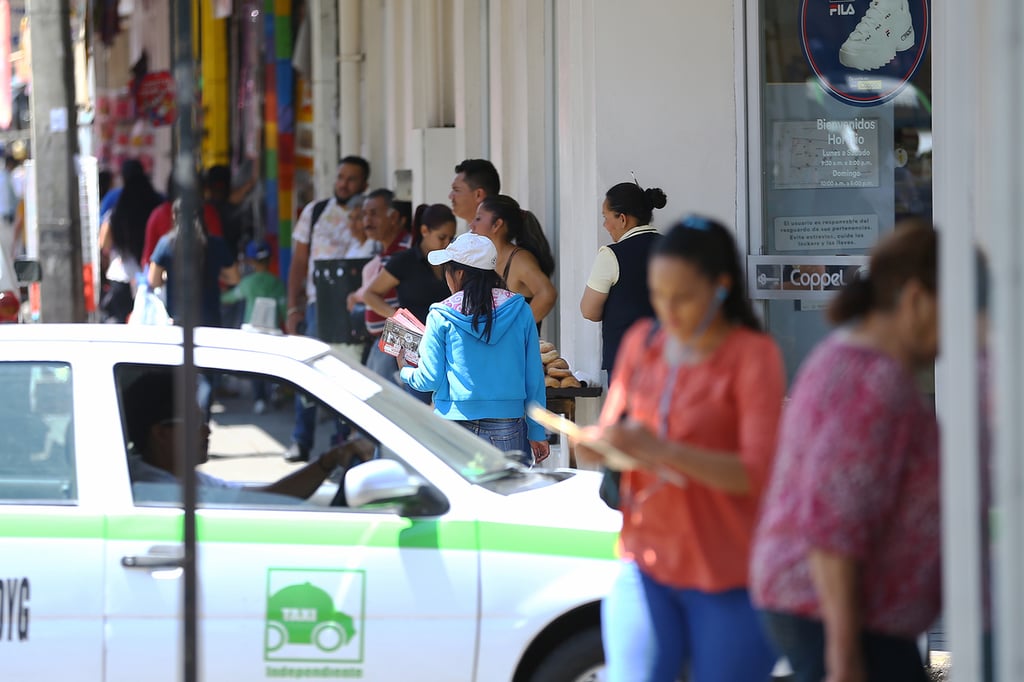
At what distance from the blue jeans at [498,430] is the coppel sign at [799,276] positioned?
1.98m

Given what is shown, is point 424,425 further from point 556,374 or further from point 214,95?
point 214,95

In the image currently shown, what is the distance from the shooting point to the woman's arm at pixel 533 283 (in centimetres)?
779

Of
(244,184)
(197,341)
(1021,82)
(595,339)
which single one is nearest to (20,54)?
(244,184)

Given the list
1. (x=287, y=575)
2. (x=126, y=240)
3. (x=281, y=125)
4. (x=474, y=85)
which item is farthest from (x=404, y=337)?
(x=281, y=125)

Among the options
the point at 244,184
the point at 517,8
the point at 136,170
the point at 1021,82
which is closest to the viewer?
the point at 1021,82

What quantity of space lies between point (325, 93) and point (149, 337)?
39.7ft

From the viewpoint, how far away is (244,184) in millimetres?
20203

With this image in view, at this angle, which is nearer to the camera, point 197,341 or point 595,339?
point 197,341

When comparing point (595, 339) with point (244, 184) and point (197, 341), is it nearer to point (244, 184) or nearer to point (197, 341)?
point (197, 341)

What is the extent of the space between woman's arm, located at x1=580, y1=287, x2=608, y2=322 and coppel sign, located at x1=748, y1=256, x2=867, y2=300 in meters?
0.95

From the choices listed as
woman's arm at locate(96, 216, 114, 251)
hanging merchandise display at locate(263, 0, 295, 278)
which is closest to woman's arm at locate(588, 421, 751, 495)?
woman's arm at locate(96, 216, 114, 251)

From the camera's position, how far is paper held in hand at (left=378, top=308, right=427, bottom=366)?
696 centimetres

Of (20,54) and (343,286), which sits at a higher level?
(20,54)

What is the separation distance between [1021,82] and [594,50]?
518 centimetres
